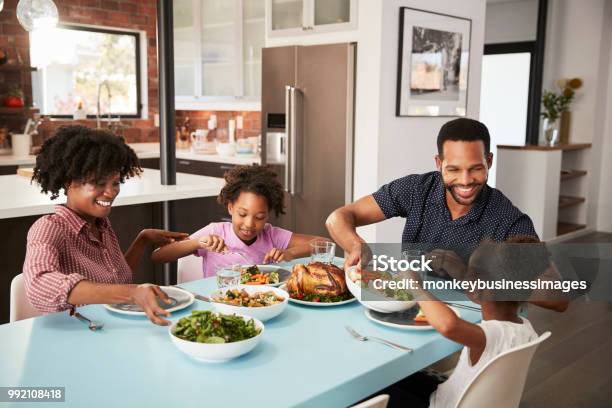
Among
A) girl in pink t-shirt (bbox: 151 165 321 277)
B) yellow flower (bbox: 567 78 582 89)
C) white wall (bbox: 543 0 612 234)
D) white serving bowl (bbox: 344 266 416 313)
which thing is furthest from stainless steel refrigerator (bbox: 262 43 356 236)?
white wall (bbox: 543 0 612 234)

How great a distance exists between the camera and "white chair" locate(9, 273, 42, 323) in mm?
1806

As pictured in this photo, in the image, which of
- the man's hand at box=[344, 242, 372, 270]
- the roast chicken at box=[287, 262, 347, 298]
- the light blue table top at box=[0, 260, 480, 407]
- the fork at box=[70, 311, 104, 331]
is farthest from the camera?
the man's hand at box=[344, 242, 372, 270]

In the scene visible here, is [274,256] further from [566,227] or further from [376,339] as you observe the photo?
[566,227]

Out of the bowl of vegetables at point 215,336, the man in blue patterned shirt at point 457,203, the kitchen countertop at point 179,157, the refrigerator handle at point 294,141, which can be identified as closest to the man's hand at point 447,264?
the man in blue patterned shirt at point 457,203

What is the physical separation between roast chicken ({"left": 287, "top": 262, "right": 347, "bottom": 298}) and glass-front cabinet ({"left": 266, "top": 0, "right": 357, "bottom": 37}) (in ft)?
8.99

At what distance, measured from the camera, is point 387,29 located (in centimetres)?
404

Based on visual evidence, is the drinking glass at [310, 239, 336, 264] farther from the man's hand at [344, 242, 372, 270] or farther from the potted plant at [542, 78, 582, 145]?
the potted plant at [542, 78, 582, 145]

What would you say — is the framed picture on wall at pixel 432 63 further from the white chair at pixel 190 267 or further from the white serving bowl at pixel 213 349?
the white serving bowl at pixel 213 349

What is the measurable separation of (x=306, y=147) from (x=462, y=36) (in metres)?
1.45

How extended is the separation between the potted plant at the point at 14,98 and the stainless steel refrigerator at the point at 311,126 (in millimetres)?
2477

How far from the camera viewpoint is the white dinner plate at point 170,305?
5.36 feet

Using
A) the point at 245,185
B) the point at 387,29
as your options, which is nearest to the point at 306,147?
the point at 387,29

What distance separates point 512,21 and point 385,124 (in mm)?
4082

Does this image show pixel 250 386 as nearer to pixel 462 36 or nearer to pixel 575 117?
pixel 462 36
